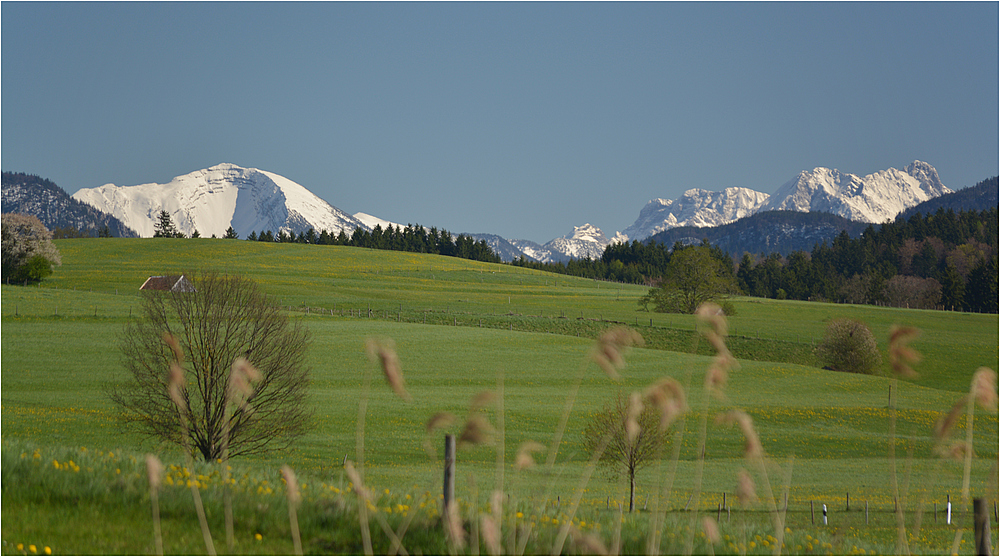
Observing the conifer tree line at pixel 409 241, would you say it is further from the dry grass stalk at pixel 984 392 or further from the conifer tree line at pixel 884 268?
the dry grass stalk at pixel 984 392

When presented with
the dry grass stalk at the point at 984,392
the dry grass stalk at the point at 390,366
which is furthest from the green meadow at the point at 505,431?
the dry grass stalk at the point at 984,392

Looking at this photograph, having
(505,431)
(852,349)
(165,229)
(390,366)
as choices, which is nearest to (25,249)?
(505,431)

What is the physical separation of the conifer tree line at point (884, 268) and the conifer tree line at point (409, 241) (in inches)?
604

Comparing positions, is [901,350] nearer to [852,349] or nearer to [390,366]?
[390,366]

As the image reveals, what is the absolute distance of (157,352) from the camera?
24.3 metres

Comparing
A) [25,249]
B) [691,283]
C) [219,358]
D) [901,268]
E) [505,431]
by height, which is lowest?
[505,431]

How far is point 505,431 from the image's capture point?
114 ft

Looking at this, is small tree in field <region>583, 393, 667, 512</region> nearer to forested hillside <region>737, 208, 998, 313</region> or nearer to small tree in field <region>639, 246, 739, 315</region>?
small tree in field <region>639, 246, 739, 315</region>

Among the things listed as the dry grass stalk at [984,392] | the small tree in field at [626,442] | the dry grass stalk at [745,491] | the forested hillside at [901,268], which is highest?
the forested hillside at [901,268]

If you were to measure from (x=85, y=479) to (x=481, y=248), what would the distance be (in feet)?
551

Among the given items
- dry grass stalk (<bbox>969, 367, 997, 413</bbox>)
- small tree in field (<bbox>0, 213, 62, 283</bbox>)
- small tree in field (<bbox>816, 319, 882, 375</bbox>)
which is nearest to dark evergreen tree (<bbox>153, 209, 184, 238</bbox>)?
small tree in field (<bbox>0, 213, 62, 283</bbox>)

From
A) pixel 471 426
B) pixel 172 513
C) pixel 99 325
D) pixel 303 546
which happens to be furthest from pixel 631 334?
pixel 99 325

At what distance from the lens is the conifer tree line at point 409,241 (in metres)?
170

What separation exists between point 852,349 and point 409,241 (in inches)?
4888
